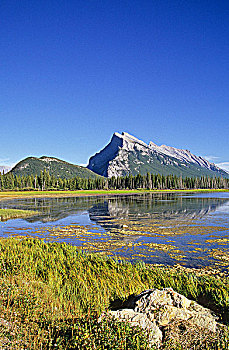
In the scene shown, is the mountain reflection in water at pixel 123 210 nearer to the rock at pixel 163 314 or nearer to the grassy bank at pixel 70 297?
the grassy bank at pixel 70 297

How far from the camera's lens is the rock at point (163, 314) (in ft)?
22.5

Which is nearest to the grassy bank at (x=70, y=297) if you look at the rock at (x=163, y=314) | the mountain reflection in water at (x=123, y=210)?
the rock at (x=163, y=314)

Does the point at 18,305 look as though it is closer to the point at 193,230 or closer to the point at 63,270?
the point at 63,270

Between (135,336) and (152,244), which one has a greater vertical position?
(135,336)

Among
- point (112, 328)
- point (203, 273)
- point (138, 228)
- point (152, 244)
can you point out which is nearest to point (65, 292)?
point (112, 328)

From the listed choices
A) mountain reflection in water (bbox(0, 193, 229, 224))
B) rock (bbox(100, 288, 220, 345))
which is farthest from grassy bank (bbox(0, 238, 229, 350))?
mountain reflection in water (bbox(0, 193, 229, 224))

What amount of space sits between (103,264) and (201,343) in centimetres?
845

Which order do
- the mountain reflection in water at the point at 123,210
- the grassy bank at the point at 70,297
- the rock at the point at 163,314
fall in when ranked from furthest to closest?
the mountain reflection in water at the point at 123,210 → the rock at the point at 163,314 → the grassy bank at the point at 70,297

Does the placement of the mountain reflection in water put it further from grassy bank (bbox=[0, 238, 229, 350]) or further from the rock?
the rock

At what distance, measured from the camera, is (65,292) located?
10.1m

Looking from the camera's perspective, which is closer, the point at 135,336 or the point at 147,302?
the point at 135,336

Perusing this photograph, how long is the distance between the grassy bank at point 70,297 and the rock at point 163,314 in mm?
555

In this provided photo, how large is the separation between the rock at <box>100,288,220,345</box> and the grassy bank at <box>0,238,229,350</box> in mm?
555

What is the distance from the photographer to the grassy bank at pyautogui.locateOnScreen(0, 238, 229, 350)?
594 cm
